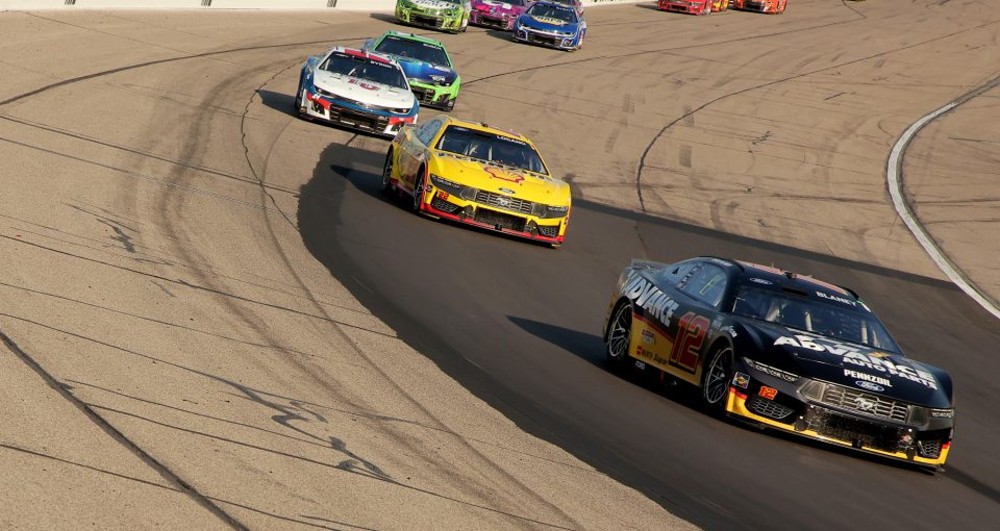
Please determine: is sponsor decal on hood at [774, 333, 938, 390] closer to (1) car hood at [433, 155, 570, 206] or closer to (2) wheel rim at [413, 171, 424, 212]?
(1) car hood at [433, 155, 570, 206]

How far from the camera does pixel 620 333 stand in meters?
13.8

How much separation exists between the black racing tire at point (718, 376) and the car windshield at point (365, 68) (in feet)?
50.2

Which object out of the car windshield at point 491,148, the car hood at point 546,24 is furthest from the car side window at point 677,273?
the car hood at point 546,24

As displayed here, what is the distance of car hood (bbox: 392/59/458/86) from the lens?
29.3m

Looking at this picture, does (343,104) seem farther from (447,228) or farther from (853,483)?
(853,483)

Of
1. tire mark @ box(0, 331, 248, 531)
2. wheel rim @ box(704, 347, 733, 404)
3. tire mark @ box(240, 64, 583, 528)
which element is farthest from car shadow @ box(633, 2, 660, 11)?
tire mark @ box(0, 331, 248, 531)

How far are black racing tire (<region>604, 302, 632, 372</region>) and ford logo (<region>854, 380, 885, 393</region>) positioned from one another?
2568 millimetres

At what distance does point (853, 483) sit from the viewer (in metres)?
10.5

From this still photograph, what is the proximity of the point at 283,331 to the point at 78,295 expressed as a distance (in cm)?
150

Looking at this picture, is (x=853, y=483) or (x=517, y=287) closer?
(x=853, y=483)

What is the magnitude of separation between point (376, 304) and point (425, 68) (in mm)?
16509

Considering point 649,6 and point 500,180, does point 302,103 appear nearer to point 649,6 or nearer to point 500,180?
point 500,180

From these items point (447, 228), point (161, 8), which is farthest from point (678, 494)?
point (161, 8)

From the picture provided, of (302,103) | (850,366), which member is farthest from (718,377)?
(302,103)
